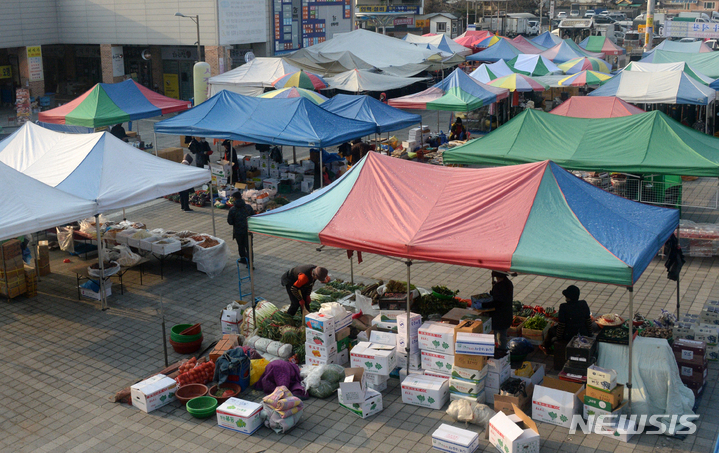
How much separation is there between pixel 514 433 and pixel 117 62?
33583 millimetres

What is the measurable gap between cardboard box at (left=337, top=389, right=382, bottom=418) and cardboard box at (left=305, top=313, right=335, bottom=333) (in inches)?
37.9

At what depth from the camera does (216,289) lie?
12.9 metres

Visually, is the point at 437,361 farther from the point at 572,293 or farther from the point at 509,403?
the point at 572,293

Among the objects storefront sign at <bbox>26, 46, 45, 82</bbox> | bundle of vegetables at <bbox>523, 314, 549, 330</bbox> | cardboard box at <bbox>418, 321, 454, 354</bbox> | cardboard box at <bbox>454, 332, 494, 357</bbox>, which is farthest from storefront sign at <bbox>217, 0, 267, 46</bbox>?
cardboard box at <bbox>454, 332, 494, 357</bbox>

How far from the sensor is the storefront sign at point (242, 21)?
32.8m

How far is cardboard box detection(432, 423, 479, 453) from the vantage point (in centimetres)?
763

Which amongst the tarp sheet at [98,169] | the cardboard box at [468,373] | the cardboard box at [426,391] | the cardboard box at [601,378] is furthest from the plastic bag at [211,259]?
the cardboard box at [601,378]

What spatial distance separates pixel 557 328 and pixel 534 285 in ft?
11.0

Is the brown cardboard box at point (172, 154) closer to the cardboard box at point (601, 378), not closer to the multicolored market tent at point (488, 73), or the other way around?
the multicolored market tent at point (488, 73)

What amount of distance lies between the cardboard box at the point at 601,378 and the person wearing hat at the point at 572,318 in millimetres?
1362

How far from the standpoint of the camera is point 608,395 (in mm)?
7988

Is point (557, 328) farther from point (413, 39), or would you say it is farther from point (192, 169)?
point (413, 39)

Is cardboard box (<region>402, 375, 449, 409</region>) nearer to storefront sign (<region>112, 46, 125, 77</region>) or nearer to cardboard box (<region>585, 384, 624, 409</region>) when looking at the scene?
cardboard box (<region>585, 384, 624, 409</region>)

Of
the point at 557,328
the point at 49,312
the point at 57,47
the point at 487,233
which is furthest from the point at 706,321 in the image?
the point at 57,47
